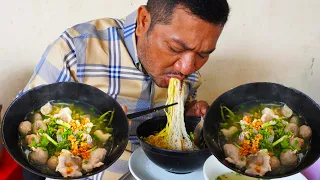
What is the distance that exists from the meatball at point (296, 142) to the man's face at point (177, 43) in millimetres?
468

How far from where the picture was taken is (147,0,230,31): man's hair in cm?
134

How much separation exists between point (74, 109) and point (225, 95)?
1.68 feet

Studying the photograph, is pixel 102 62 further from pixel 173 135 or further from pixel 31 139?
pixel 31 139

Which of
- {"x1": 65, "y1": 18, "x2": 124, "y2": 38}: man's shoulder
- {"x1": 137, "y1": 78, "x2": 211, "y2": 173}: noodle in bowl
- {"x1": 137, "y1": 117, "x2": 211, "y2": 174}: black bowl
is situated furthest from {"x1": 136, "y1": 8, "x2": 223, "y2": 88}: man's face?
{"x1": 137, "y1": 117, "x2": 211, "y2": 174}: black bowl

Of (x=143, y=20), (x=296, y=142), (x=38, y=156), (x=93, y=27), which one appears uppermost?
(x=143, y=20)

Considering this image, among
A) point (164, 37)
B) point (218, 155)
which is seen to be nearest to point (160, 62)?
point (164, 37)

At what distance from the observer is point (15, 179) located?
2.10 meters

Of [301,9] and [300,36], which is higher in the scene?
[301,9]

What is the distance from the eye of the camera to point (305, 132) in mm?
1178

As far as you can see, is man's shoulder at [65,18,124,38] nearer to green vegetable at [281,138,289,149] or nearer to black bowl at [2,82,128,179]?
black bowl at [2,82,128,179]

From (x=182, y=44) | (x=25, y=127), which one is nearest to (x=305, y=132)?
(x=182, y=44)

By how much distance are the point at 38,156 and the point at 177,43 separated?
65 cm

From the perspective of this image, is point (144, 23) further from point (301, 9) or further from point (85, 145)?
point (301, 9)

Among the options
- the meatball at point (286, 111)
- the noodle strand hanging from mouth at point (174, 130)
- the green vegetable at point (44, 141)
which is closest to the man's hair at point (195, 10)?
the noodle strand hanging from mouth at point (174, 130)
